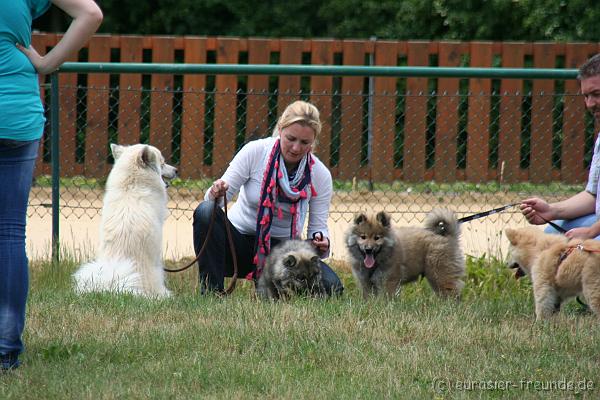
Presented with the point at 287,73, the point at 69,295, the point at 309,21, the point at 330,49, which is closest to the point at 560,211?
the point at 287,73

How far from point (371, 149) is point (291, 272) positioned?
496 centimetres

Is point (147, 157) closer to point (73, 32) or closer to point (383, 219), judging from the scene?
point (383, 219)

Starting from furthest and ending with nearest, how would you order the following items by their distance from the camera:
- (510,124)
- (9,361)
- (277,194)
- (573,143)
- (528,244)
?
(510,124)
(573,143)
(277,194)
(528,244)
(9,361)

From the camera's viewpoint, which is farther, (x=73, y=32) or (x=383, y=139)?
(x=383, y=139)

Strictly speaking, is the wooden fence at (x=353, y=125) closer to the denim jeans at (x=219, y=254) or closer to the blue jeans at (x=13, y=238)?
the denim jeans at (x=219, y=254)

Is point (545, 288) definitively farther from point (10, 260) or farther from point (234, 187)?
point (10, 260)

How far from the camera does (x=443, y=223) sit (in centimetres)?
739

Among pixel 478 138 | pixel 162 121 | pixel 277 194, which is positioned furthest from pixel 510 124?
pixel 277 194

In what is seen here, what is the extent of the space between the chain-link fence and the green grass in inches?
169

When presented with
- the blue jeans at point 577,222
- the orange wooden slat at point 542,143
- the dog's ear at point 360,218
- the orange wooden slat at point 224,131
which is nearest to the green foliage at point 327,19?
the orange wooden slat at point 542,143

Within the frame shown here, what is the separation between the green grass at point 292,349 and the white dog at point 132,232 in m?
0.32

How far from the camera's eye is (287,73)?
326 inches

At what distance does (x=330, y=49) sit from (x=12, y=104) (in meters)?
8.83

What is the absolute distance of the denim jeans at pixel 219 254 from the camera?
270 inches
